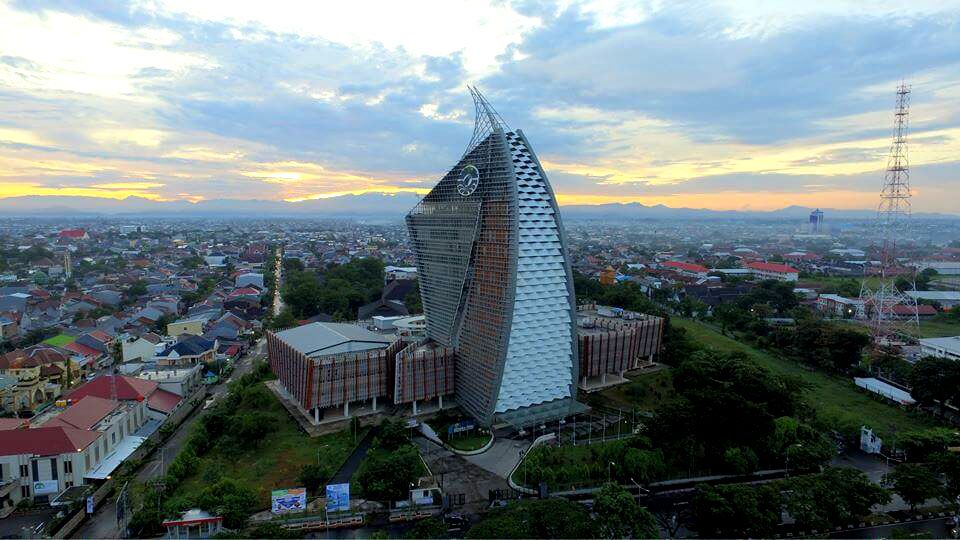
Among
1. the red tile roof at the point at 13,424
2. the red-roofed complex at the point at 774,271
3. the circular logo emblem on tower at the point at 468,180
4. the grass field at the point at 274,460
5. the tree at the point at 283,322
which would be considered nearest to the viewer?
the grass field at the point at 274,460

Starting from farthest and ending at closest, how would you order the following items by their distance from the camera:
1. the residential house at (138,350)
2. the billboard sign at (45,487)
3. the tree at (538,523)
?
the residential house at (138,350) → the billboard sign at (45,487) → the tree at (538,523)

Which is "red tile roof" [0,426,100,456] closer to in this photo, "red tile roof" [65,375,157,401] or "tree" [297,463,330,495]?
"red tile roof" [65,375,157,401]

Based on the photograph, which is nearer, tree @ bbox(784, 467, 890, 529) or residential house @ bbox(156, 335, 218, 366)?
tree @ bbox(784, 467, 890, 529)

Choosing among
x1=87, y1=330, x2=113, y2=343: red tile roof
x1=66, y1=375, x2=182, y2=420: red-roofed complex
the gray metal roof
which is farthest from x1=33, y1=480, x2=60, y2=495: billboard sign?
x1=87, y1=330, x2=113, y2=343: red tile roof

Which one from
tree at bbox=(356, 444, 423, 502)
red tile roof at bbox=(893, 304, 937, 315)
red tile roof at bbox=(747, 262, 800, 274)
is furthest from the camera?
red tile roof at bbox=(747, 262, 800, 274)

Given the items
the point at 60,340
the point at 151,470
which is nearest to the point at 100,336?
the point at 60,340

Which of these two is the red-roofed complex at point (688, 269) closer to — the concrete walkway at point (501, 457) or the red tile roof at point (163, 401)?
the concrete walkway at point (501, 457)

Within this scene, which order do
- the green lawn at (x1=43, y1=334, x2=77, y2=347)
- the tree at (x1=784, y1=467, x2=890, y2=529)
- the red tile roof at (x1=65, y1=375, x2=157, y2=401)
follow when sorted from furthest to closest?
1. the green lawn at (x1=43, y1=334, x2=77, y2=347)
2. the red tile roof at (x1=65, y1=375, x2=157, y2=401)
3. the tree at (x1=784, y1=467, x2=890, y2=529)


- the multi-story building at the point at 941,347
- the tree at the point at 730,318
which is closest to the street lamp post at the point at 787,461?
the multi-story building at the point at 941,347
